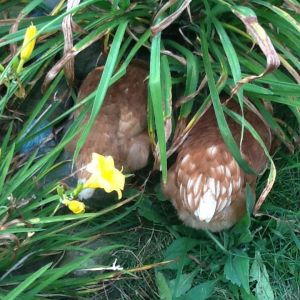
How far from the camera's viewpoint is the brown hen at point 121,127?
5.57ft

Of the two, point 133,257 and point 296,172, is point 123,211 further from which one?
point 296,172

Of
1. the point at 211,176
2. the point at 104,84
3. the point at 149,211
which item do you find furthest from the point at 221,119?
the point at 149,211

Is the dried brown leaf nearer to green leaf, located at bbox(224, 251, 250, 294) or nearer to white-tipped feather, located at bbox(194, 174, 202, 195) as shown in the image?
white-tipped feather, located at bbox(194, 174, 202, 195)

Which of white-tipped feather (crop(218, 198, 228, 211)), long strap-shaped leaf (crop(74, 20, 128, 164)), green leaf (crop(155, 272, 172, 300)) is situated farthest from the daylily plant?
green leaf (crop(155, 272, 172, 300))

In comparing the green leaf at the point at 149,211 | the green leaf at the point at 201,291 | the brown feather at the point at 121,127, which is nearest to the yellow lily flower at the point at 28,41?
the brown feather at the point at 121,127

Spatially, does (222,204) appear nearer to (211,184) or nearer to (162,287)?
(211,184)

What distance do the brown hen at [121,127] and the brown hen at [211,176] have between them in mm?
103

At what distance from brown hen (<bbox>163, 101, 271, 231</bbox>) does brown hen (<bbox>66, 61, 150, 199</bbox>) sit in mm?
103

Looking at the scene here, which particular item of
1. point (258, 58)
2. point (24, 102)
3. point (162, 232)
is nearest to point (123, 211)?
point (162, 232)

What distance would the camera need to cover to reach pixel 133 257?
70.2 inches

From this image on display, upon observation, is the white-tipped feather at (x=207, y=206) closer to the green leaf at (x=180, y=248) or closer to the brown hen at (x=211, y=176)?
the brown hen at (x=211, y=176)

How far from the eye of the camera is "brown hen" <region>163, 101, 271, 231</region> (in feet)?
5.23

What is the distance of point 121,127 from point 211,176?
266mm

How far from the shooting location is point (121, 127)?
1.72 meters
